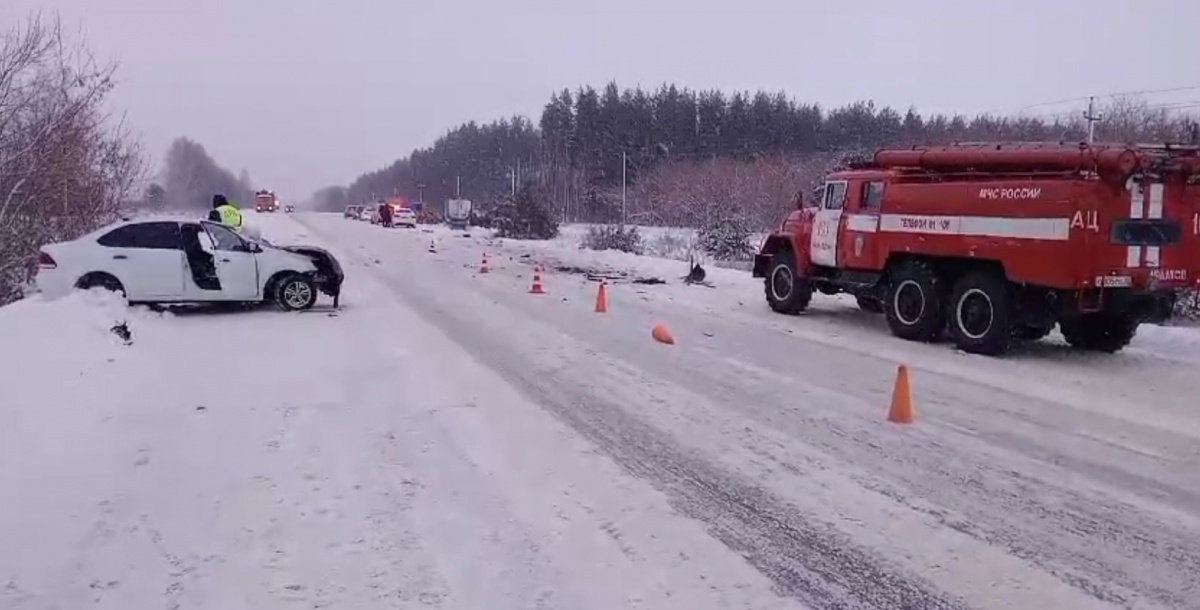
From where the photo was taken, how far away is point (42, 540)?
4.96 m

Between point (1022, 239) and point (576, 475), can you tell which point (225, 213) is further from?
point (576, 475)

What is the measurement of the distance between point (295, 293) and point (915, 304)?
9.40 metres

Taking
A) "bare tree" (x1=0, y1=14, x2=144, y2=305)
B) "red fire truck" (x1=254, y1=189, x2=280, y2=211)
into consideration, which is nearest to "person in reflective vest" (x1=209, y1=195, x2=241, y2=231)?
"bare tree" (x1=0, y1=14, x2=144, y2=305)

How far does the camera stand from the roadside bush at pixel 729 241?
32031mm

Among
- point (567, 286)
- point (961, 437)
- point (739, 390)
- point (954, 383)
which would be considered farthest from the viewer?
point (567, 286)

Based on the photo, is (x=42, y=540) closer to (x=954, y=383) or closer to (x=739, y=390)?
(x=739, y=390)

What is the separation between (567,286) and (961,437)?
→ 45.5 feet

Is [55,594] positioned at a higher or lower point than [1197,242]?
lower

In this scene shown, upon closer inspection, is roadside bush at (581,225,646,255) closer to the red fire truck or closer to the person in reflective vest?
the person in reflective vest

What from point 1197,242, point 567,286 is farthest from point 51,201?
point 1197,242

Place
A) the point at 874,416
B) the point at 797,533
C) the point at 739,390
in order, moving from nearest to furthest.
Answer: the point at 797,533, the point at 874,416, the point at 739,390

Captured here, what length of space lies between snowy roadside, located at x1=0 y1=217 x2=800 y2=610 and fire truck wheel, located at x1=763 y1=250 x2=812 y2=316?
317 inches

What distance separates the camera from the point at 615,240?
122 ft

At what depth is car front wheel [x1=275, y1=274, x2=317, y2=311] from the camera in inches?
606
